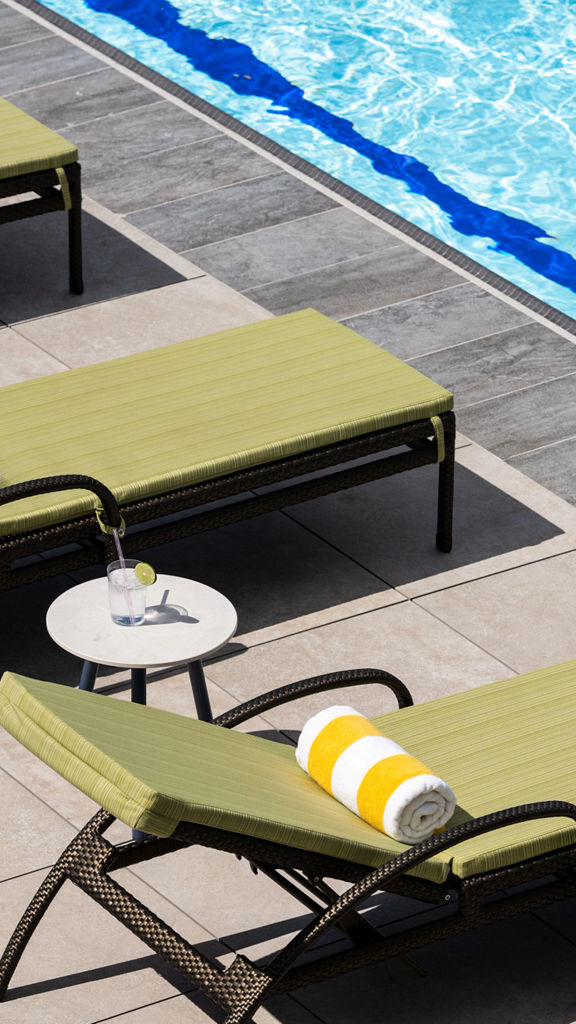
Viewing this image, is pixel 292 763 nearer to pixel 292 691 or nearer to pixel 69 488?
pixel 292 691

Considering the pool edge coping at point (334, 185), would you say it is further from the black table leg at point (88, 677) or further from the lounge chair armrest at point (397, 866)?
the lounge chair armrest at point (397, 866)

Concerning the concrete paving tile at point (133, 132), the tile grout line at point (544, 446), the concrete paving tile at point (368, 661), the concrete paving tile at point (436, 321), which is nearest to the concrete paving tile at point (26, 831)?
the concrete paving tile at point (368, 661)

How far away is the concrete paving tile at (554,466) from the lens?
7113 mm

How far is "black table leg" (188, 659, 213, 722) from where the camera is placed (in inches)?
213

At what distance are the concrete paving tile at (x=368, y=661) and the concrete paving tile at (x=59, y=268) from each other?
8.82 feet

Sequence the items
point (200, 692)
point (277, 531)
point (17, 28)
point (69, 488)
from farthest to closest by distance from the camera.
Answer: point (17, 28)
point (277, 531)
point (69, 488)
point (200, 692)

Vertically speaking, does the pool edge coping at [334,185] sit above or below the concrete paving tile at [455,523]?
above

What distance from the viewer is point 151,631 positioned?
5254mm

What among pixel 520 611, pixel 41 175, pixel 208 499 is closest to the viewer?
pixel 208 499

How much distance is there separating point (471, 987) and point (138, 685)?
130 centimetres

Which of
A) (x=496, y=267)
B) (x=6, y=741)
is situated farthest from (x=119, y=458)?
(x=496, y=267)

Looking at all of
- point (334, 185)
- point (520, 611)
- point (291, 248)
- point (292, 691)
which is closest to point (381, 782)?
point (292, 691)

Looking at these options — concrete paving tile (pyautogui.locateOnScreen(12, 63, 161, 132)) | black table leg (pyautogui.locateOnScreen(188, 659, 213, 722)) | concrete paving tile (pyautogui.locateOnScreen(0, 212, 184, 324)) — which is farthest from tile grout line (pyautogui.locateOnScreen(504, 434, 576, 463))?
concrete paving tile (pyautogui.locateOnScreen(12, 63, 161, 132))

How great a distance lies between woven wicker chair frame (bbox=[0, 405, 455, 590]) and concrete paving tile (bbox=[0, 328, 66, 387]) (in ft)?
4.06
